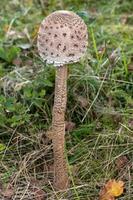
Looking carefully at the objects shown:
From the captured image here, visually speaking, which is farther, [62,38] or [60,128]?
[60,128]

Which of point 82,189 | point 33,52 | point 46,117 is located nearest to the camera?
point 82,189

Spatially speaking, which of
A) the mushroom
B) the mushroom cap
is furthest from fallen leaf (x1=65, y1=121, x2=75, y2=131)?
the mushroom cap

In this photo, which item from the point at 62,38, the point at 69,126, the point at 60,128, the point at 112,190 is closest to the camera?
the point at 62,38

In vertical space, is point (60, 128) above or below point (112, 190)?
above

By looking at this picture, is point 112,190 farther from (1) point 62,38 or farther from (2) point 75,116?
(1) point 62,38

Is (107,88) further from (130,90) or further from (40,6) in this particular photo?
(40,6)

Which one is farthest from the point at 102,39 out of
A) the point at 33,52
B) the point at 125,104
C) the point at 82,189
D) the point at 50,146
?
the point at 82,189

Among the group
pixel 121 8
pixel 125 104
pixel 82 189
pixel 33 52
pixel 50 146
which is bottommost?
pixel 82 189

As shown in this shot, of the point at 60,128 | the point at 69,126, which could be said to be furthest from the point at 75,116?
the point at 60,128
